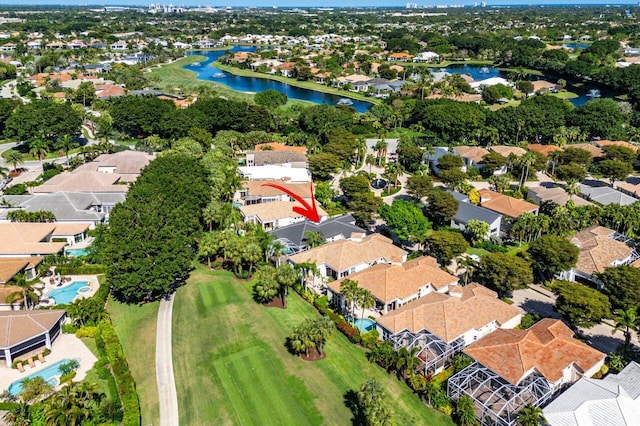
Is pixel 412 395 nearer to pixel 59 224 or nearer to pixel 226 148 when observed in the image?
pixel 59 224

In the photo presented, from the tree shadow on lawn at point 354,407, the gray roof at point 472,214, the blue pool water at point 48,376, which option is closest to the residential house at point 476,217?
the gray roof at point 472,214

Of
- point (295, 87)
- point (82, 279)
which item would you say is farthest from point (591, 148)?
point (295, 87)

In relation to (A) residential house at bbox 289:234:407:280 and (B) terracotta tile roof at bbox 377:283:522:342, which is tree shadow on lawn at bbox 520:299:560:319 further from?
(A) residential house at bbox 289:234:407:280

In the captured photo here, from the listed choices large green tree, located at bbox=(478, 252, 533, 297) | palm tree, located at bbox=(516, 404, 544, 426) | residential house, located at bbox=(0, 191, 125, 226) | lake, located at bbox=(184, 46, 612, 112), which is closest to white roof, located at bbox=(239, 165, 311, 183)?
residential house, located at bbox=(0, 191, 125, 226)

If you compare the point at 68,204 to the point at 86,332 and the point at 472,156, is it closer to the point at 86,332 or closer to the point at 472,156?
the point at 86,332

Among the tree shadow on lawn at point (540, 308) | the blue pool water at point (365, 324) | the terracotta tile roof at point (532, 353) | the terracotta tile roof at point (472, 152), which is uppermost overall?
the terracotta tile roof at point (472, 152)

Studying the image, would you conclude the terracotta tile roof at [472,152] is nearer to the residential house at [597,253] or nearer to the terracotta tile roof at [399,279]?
the residential house at [597,253]

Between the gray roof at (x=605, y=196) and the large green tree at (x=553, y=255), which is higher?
the large green tree at (x=553, y=255)
